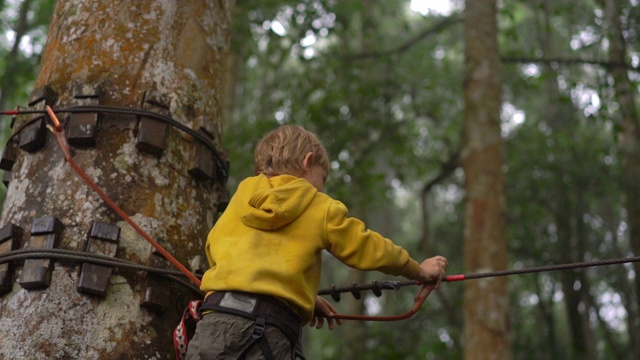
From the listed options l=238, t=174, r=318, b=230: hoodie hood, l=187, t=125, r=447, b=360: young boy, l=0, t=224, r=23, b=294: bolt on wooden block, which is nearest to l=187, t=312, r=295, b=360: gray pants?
l=187, t=125, r=447, b=360: young boy

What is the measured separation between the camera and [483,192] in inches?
268

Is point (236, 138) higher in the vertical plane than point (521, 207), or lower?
higher

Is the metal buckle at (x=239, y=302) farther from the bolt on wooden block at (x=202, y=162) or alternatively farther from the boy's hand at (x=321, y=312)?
the bolt on wooden block at (x=202, y=162)

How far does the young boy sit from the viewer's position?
7.11 feet

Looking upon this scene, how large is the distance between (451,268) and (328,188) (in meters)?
6.15

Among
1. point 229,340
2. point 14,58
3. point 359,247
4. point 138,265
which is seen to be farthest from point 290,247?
point 14,58

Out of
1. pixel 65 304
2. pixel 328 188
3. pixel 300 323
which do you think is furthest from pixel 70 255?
pixel 328 188

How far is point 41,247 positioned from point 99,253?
17cm

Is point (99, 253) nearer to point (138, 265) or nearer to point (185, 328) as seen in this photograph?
point (138, 265)

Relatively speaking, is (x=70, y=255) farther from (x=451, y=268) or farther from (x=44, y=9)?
(x=451, y=268)

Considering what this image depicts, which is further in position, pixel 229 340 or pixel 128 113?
pixel 128 113

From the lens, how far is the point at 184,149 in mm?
2547

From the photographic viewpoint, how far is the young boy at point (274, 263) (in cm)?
217

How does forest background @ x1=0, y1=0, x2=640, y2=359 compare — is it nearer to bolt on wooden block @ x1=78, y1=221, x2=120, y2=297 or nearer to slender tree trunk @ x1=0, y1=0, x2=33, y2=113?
slender tree trunk @ x1=0, y1=0, x2=33, y2=113
